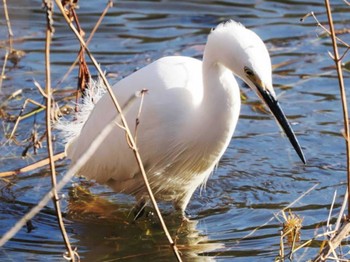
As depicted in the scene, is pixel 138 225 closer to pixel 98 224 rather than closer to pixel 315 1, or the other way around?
pixel 98 224

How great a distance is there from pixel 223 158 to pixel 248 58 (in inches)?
73.5

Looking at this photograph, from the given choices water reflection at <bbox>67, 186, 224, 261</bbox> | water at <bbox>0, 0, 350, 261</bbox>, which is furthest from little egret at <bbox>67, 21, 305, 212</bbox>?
water at <bbox>0, 0, 350, 261</bbox>

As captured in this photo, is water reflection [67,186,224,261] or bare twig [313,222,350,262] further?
water reflection [67,186,224,261]

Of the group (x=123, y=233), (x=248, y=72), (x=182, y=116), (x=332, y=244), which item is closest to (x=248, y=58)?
(x=248, y=72)

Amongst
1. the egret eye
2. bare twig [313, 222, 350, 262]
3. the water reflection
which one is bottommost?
bare twig [313, 222, 350, 262]

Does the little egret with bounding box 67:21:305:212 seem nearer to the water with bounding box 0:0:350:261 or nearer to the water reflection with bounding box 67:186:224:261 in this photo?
the water reflection with bounding box 67:186:224:261

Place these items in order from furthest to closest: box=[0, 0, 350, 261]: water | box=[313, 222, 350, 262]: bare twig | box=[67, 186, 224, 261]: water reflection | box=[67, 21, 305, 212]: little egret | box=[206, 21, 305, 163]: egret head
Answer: box=[0, 0, 350, 261]: water < box=[67, 186, 224, 261]: water reflection < box=[67, 21, 305, 212]: little egret < box=[206, 21, 305, 163]: egret head < box=[313, 222, 350, 262]: bare twig

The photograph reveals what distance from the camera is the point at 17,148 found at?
5.97 metres

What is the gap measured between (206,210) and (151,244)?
21.1 inches

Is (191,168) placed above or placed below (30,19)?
below

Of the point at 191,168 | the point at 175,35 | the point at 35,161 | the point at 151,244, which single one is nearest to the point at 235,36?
the point at 191,168

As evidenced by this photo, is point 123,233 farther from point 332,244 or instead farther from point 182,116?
point 332,244

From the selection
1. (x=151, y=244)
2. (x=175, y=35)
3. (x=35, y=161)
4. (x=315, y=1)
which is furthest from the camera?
(x=315, y=1)

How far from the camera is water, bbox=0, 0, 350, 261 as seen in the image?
4.74 m
